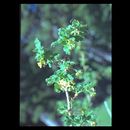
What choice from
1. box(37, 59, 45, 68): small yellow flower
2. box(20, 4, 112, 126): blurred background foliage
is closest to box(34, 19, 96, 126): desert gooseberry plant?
box(37, 59, 45, 68): small yellow flower

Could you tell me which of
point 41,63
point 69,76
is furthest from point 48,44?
point 69,76

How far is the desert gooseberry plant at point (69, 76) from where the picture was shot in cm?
287

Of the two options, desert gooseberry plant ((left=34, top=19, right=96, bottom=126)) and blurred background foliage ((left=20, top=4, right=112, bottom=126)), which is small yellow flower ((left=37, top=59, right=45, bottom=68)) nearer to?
desert gooseberry plant ((left=34, top=19, right=96, bottom=126))

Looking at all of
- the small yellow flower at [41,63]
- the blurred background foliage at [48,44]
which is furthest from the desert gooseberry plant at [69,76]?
the blurred background foliage at [48,44]

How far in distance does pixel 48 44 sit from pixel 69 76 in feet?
0.95

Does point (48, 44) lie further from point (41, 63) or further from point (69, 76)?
point (69, 76)

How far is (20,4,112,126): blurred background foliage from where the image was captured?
309 centimetres

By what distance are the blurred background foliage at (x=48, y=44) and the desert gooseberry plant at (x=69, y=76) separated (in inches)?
5.2

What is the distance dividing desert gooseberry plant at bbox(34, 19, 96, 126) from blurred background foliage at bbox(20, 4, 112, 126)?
132 mm

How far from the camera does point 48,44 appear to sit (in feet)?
9.90

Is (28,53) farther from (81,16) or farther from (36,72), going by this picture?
(81,16)

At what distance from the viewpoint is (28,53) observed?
3.11m
